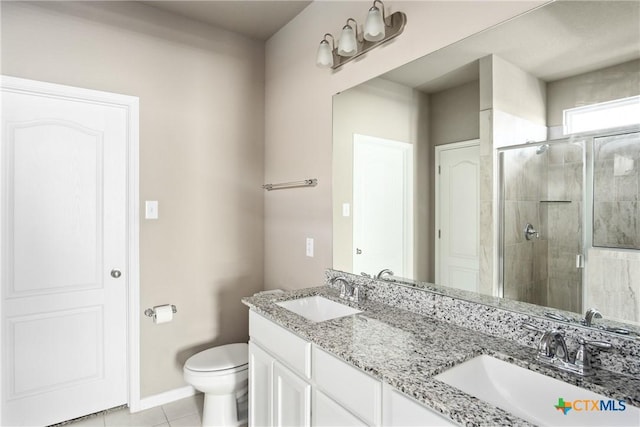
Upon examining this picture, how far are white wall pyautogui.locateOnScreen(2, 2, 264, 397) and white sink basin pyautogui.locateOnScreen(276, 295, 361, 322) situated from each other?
984 mm

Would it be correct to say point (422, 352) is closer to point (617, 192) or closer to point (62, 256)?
point (617, 192)

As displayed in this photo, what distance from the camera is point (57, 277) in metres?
2.14

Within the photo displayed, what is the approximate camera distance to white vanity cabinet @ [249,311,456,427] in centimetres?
103

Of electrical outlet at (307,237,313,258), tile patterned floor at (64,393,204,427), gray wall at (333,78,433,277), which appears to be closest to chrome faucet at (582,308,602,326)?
gray wall at (333,78,433,277)

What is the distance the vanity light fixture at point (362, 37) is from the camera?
171 cm

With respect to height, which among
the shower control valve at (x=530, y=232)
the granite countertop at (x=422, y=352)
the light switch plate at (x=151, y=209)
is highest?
the light switch plate at (x=151, y=209)

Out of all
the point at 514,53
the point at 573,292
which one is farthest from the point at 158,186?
the point at 573,292

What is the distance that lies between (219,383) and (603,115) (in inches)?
83.5

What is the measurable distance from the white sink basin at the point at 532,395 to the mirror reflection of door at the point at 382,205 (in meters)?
0.66

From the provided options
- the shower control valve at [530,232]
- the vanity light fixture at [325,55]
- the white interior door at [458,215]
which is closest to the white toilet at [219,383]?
the white interior door at [458,215]

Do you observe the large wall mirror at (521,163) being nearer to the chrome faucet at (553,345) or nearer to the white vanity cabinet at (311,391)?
the chrome faucet at (553,345)

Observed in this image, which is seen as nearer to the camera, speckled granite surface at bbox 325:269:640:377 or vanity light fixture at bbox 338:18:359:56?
speckled granite surface at bbox 325:269:640:377

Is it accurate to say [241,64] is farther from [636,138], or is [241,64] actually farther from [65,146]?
[636,138]

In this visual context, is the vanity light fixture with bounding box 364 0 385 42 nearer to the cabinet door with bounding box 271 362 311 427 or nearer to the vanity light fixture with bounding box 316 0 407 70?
the vanity light fixture with bounding box 316 0 407 70
